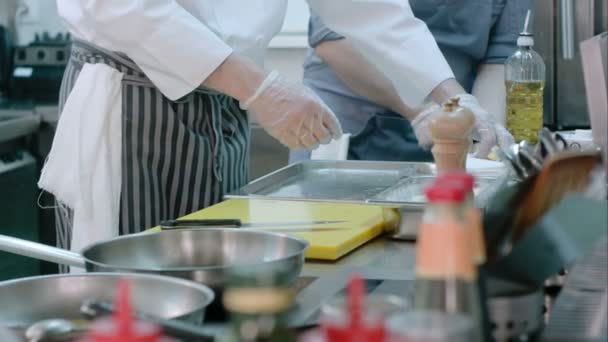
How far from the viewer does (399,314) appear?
0.65m

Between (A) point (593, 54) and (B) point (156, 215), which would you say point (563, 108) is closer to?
(B) point (156, 215)

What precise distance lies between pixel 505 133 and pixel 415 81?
245mm

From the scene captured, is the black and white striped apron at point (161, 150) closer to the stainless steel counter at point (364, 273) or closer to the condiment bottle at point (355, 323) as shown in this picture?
the stainless steel counter at point (364, 273)

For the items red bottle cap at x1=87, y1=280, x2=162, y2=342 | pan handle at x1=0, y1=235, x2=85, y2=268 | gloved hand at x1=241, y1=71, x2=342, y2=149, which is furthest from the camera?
gloved hand at x1=241, y1=71, x2=342, y2=149

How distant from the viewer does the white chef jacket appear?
1.71 m

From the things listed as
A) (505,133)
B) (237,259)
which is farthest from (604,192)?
(505,133)

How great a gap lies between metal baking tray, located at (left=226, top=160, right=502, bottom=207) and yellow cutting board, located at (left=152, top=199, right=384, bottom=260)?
34 millimetres

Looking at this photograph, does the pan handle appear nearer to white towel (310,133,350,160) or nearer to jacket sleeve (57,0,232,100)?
jacket sleeve (57,0,232,100)

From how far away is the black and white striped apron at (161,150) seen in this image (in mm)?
1856

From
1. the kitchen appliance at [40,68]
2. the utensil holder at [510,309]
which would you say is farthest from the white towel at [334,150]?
the utensil holder at [510,309]

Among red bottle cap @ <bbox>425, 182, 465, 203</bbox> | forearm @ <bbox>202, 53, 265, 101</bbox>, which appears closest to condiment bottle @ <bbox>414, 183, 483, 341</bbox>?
red bottle cap @ <bbox>425, 182, 465, 203</bbox>

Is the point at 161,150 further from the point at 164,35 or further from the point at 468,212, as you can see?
the point at 468,212

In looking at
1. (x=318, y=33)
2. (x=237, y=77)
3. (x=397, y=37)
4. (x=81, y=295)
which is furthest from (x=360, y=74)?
(x=81, y=295)

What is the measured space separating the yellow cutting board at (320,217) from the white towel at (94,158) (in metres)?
0.29
